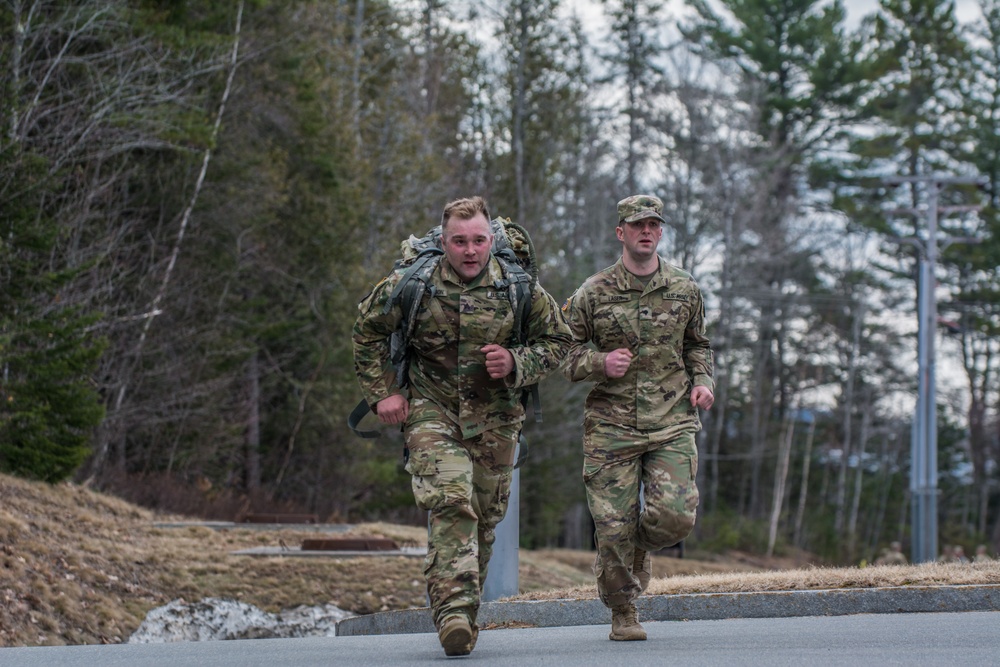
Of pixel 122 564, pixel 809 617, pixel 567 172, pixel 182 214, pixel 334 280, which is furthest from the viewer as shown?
pixel 567 172

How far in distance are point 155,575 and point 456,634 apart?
27.2 feet

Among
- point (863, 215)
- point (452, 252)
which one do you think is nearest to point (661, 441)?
point (452, 252)

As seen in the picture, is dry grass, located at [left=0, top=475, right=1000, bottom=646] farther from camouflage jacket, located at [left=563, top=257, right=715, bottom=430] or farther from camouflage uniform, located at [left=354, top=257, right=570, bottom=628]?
camouflage uniform, located at [left=354, top=257, right=570, bottom=628]

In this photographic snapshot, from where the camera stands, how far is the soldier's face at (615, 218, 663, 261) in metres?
7.55

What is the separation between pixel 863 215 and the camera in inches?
1927

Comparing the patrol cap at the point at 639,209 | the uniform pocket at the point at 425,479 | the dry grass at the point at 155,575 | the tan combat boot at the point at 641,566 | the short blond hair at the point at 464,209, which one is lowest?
the dry grass at the point at 155,575

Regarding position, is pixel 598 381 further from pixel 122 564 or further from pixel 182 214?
pixel 182 214

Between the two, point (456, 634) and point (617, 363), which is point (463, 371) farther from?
point (456, 634)

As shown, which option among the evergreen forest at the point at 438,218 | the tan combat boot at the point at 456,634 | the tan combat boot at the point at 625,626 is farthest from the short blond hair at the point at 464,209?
the evergreen forest at the point at 438,218

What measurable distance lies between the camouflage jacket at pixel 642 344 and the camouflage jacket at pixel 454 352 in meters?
0.48

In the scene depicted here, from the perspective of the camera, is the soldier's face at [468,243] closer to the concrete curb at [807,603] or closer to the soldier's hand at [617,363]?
the soldier's hand at [617,363]

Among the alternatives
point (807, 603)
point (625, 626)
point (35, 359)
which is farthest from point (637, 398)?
point (35, 359)

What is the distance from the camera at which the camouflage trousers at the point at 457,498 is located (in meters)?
6.59

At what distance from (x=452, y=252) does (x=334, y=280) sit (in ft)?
78.4
